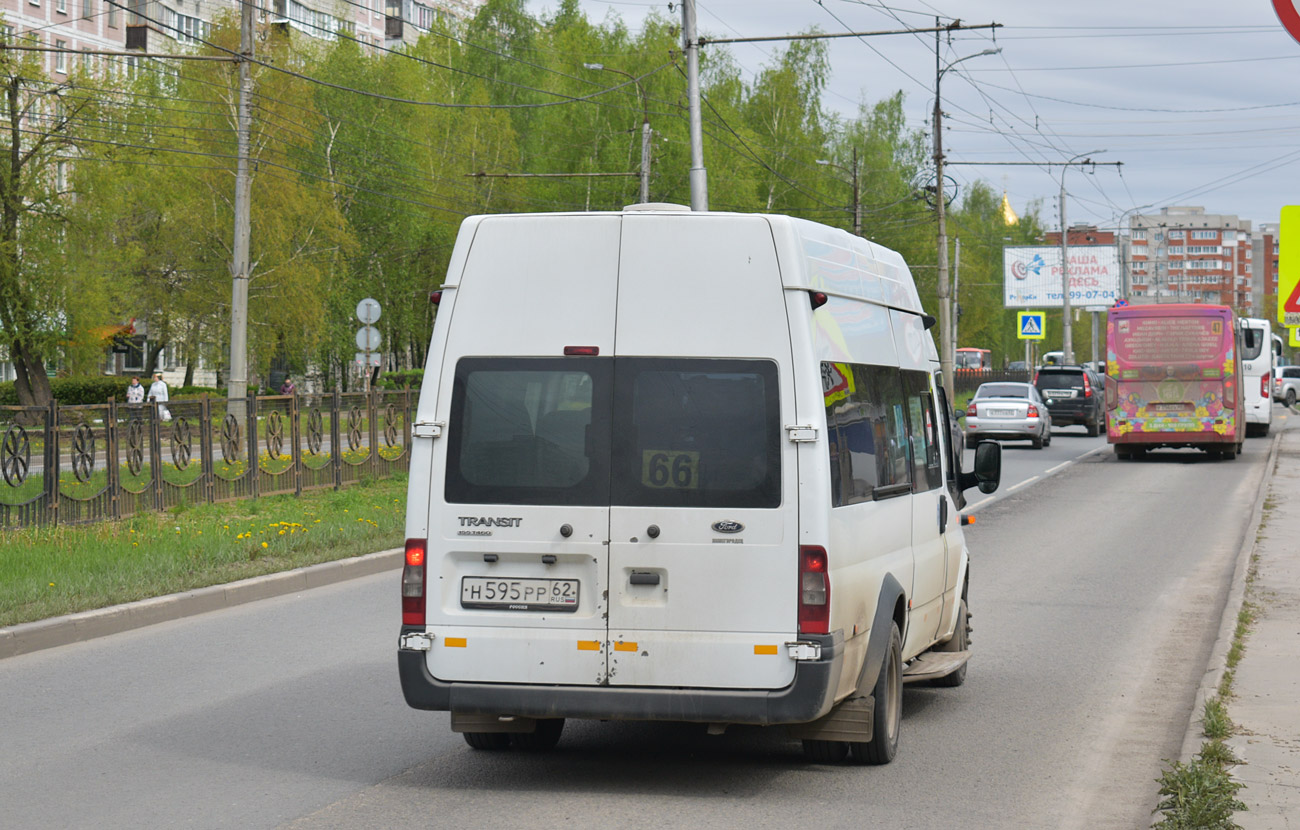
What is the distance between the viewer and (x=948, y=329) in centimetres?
4381

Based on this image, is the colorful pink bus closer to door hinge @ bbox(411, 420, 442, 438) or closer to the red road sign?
door hinge @ bbox(411, 420, 442, 438)

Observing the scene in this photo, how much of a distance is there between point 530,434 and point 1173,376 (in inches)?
1082

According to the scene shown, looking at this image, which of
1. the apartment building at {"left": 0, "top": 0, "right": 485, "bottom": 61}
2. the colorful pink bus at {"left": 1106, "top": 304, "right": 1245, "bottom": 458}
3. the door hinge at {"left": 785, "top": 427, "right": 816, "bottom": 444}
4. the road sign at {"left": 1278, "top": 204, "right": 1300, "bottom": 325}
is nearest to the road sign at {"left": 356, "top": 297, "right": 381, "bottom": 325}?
the colorful pink bus at {"left": 1106, "top": 304, "right": 1245, "bottom": 458}

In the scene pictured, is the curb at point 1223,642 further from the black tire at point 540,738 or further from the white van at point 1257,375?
the white van at point 1257,375

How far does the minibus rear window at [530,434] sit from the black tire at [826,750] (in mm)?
1457

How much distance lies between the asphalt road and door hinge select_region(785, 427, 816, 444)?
137 centimetres

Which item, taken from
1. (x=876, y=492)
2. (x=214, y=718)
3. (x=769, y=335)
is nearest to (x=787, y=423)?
(x=769, y=335)

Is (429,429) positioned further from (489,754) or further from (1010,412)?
(1010,412)

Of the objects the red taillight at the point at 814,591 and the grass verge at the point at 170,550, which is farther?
the grass verge at the point at 170,550

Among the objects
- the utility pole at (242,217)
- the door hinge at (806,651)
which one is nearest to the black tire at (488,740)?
the door hinge at (806,651)

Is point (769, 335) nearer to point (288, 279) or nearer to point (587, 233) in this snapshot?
point (587, 233)

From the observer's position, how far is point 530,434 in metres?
6.11

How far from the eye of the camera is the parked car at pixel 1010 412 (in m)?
36.6

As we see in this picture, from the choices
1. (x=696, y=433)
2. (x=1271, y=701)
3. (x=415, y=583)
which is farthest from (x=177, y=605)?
(x=1271, y=701)
